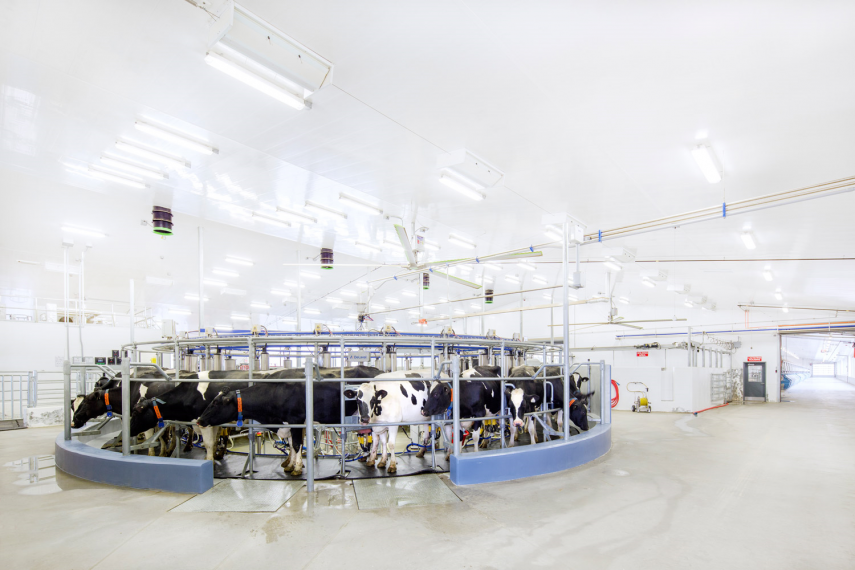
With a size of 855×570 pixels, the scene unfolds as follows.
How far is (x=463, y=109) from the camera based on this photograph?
21.3 ft

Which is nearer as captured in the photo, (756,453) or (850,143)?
(850,143)

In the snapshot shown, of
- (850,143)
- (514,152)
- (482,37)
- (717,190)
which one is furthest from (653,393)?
(482,37)

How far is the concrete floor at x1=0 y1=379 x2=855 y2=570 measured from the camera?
4.02 m

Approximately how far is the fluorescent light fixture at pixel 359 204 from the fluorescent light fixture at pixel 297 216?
5.21ft

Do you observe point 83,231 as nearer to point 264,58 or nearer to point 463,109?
point 264,58

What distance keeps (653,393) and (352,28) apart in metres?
16.8

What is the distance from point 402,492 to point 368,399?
1511 mm

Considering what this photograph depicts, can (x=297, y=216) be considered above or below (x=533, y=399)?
above

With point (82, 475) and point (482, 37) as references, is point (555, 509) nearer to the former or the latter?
point (482, 37)

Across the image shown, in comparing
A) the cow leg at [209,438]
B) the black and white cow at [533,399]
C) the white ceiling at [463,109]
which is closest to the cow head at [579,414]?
the black and white cow at [533,399]

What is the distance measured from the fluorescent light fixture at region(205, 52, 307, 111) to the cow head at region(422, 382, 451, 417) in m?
4.47

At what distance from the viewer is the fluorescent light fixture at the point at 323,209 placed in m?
10.7

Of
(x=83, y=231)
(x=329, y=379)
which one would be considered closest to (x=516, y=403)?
(x=329, y=379)

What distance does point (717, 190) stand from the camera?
29.0 ft
